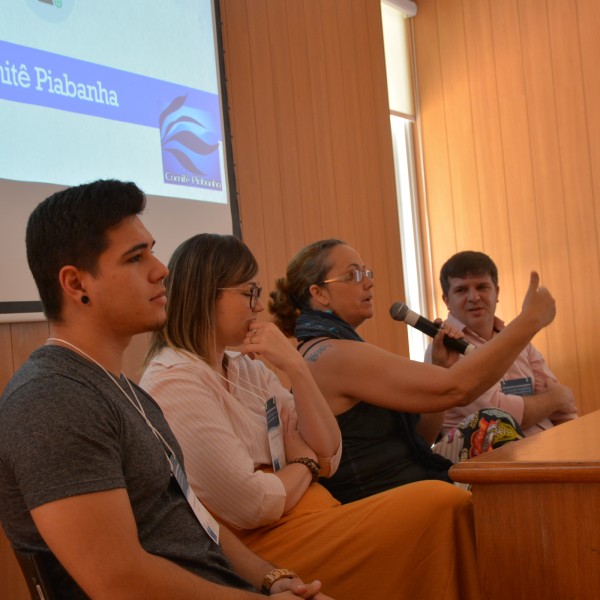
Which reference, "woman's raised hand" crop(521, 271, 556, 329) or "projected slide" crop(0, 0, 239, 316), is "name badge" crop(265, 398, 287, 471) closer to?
"woman's raised hand" crop(521, 271, 556, 329)

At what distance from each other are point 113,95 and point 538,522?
7.36ft

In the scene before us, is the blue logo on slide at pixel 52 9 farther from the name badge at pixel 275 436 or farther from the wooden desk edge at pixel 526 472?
the wooden desk edge at pixel 526 472

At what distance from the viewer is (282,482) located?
1707mm

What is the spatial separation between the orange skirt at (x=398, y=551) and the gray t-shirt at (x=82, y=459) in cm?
31

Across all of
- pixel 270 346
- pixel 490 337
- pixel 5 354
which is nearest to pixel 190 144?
pixel 5 354

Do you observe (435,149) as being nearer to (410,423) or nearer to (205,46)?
(205,46)

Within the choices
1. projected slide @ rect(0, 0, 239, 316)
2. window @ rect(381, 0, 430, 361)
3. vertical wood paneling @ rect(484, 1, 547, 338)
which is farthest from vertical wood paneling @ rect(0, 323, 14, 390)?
vertical wood paneling @ rect(484, 1, 547, 338)

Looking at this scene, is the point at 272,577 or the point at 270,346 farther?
the point at 270,346

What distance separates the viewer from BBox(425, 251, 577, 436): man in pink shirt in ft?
9.96

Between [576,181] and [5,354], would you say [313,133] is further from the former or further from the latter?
[5,354]

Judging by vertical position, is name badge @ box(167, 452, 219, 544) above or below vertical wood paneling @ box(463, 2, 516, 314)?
below

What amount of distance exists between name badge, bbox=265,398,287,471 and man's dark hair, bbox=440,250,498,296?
66.5 inches

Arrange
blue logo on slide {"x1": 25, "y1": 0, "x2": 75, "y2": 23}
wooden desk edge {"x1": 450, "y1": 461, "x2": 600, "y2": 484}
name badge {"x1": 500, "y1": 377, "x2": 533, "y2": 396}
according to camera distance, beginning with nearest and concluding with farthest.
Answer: wooden desk edge {"x1": 450, "y1": 461, "x2": 600, "y2": 484} → blue logo on slide {"x1": 25, "y1": 0, "x2": 75, "y2": 23} → name badge {"x1": 500, "y1": 377, "x2": 533, "y2": 396}

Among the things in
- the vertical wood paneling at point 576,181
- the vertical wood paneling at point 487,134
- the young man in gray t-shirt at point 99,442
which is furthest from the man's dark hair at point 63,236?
the vertical wood paneling at point 487,134
